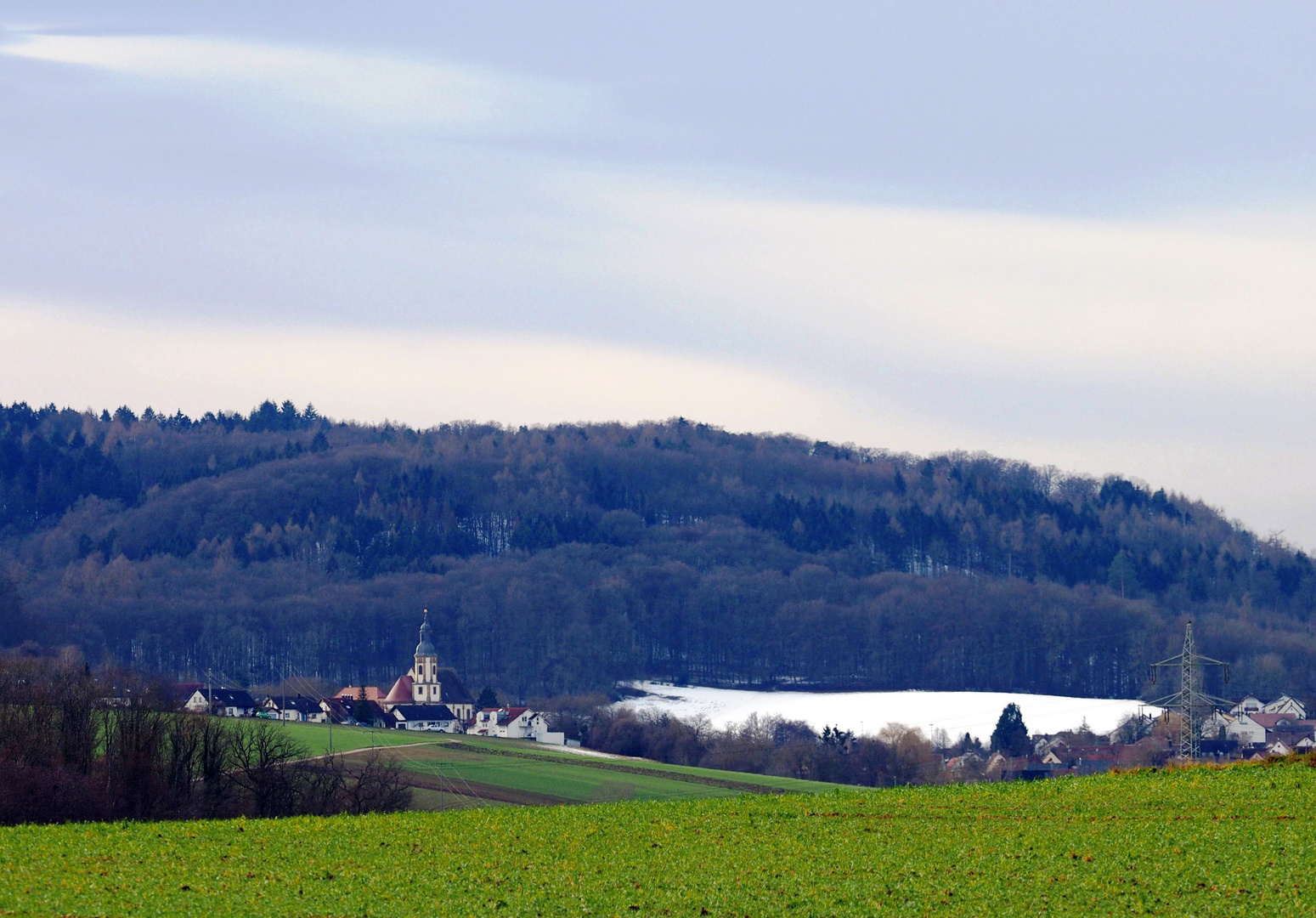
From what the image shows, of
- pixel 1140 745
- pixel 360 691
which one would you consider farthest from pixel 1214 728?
pixel 360 691

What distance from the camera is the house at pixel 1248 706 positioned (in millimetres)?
149375

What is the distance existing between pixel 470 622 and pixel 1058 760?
95.5 meters

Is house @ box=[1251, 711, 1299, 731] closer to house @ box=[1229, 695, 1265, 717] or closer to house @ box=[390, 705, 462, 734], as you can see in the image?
house @ box=[1229, 695, 1265, 717]

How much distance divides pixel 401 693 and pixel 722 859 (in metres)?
145

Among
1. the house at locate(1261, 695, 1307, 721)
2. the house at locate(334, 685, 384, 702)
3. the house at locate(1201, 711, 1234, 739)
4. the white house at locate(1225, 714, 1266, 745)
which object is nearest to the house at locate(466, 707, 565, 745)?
the house at locate(334, 685, 384, 702)

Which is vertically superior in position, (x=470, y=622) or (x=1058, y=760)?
(x=470, y=622)

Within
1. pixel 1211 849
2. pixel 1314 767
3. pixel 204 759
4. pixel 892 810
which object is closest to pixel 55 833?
pixel 892 810

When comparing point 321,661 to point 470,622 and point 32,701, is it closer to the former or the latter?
point 470,622

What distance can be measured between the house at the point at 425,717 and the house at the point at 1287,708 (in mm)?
75068

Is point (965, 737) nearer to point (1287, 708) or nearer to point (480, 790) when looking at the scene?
point (1287, 708)

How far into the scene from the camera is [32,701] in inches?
2586

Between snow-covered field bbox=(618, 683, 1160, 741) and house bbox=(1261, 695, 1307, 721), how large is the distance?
12.3 m

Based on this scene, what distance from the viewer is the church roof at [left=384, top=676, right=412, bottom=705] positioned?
166m

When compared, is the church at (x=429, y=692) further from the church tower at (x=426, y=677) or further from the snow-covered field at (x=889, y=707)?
the snow-covered field at (x=889, y=707)
